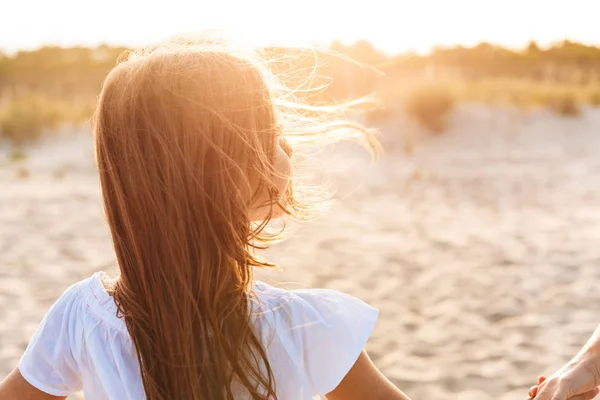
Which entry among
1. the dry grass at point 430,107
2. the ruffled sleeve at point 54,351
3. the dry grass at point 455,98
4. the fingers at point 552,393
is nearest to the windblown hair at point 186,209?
the ruffled sleeve at point 54,351

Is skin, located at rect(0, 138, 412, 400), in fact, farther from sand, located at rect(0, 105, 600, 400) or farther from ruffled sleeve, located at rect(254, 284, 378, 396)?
sand, located at rect(0, 105, 600, 400)

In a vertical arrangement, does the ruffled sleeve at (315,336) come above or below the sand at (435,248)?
above

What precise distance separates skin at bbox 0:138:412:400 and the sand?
82 cm

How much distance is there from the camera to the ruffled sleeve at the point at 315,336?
1.25 m

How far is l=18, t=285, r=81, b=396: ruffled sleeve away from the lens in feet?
4.23

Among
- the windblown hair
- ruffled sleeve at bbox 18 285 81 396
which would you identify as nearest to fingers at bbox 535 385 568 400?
the windblown hair

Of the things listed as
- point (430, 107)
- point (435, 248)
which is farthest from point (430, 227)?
point (430, 107)

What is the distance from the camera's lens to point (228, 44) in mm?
1347

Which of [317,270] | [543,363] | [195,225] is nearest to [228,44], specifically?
[195,225]

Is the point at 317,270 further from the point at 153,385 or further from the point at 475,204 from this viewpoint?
the point at 153,385

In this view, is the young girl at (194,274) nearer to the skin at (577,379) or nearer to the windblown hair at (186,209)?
the windblown hair at (186,209)

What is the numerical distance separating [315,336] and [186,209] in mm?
311

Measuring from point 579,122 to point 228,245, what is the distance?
35.6ft

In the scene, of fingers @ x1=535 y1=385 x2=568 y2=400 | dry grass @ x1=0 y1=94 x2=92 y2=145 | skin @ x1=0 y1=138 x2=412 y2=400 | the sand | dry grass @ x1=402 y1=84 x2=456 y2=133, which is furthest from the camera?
dry grass @ x1=402 y1=84 x2=456 y2=133
